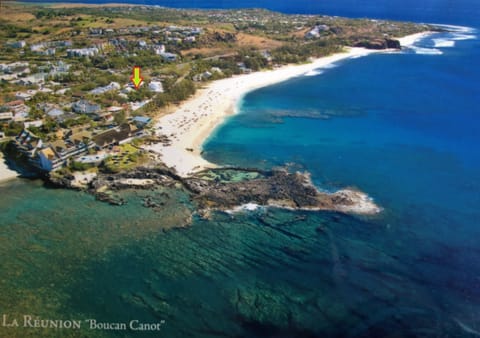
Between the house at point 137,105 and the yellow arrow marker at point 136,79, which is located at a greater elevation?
the yellow arrow marker at point 136,79

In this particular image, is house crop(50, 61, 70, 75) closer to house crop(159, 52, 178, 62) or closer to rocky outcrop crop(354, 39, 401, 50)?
house crop(159, 52, 178, 62)

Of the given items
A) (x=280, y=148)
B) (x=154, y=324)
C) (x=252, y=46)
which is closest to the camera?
(x=154, y=324)

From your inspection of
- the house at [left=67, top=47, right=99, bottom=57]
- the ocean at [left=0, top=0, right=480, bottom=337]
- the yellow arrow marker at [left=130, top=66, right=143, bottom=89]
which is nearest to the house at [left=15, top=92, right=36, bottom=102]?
the yellow arrow marker at [left=130, top=66, right=143, bottom=89]

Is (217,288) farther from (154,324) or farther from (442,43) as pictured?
(442,43)

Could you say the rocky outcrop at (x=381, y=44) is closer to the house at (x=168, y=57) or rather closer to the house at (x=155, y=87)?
the house at (x=168, y=57)

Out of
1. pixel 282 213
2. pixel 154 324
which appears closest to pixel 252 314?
pixel 154 324

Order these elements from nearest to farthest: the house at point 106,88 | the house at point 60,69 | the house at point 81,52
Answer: the house at point 106,88 → the house at point 60,69 → the house at point 81,52

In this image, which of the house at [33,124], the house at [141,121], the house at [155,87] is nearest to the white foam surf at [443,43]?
the house at [155,87]
